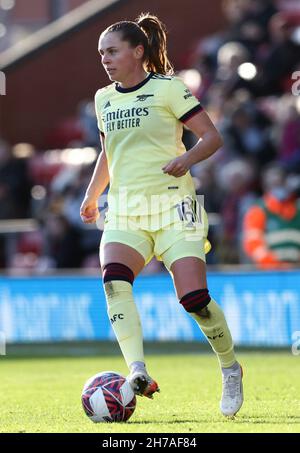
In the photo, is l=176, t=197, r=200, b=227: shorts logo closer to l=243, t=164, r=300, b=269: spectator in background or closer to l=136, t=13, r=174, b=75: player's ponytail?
l=136, t=13, r=174, b=75: player's ponytail

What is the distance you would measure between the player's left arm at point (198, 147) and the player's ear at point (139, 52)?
511mm

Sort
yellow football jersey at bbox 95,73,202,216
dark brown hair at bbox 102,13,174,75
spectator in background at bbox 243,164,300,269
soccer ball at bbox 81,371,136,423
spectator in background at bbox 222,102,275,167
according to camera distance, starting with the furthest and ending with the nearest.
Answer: spectator in background at bbox 222,102,275,167, spectator in background at bbox 243,164,300,269, dark brown hair at bbox 102,13,174,75, yellow football jersey at bbox 95,73,202,216, soccer ball at bbox 81,371,136,423

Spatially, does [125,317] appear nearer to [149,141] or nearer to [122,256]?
[122,256]

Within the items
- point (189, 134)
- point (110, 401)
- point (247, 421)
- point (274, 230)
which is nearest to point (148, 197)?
point (110, 401)

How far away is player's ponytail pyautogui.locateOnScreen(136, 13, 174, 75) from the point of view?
8102mm

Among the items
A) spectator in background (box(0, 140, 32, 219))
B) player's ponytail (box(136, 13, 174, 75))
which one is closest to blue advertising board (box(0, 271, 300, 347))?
spectator in background (box(0, 140, 32, 219))

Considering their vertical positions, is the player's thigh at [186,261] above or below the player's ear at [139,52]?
below

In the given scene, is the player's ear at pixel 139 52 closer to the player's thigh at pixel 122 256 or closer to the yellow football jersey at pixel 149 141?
the yellow football jersey at pixel 149 141

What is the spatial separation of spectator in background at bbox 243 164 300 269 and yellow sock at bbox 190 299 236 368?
7.36m

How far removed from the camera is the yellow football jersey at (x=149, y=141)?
7.79 meters

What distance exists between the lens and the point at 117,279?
7.67 m

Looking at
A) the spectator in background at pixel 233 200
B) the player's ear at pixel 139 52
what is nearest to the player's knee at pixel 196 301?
the player's ear at pixel 139 52
